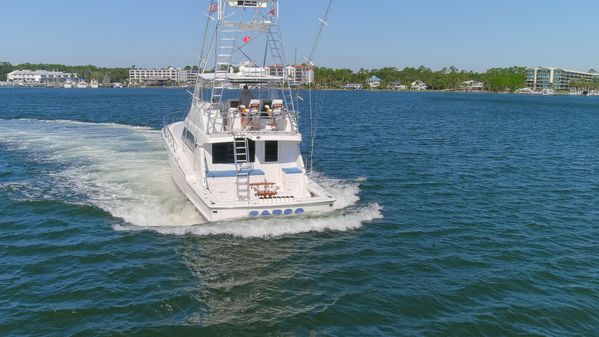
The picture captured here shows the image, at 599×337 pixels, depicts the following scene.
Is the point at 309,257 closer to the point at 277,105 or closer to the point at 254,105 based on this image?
the point at 254,105

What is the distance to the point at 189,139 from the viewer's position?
20188mm

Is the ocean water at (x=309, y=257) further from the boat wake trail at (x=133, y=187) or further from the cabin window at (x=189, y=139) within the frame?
the cabin window at (x=189, y=139)

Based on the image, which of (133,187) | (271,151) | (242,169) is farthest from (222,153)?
(133,187)

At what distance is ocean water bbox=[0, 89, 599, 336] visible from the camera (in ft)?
34.8

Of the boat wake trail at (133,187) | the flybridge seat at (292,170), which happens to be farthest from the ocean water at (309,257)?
the flybridge seat at (292,170)

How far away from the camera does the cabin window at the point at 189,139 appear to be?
63.2ft

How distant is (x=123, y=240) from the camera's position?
1459cm

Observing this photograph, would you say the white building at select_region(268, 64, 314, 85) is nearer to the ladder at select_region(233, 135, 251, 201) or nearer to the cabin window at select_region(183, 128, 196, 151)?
the ladder at select_region(233, 135, 251, 201)

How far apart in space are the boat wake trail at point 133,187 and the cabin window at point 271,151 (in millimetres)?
2766

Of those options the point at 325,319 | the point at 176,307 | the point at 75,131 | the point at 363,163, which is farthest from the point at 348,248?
the point at 75,131

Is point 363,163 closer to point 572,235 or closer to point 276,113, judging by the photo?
point 276,113

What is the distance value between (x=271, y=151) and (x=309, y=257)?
209 inches

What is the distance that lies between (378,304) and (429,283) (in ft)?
5.97

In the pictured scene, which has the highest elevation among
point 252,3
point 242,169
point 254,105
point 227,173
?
point 252,3
